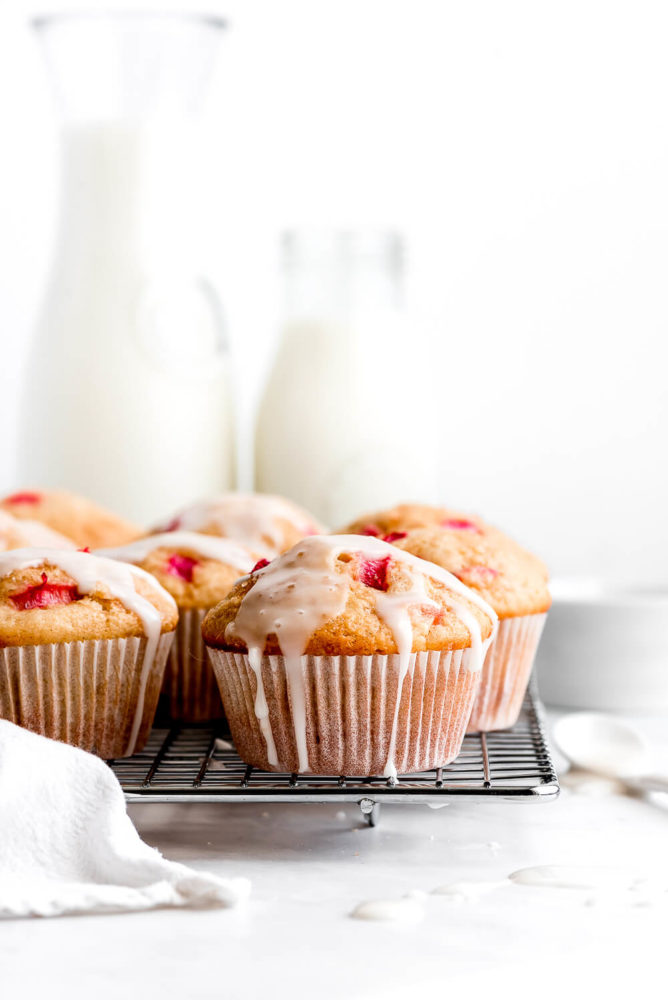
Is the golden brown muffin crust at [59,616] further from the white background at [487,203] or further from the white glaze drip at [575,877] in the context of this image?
the white background at [487,203]

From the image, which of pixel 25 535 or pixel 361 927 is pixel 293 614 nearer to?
pixel 361 927

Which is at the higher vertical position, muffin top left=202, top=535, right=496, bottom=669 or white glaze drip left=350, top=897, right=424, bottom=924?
muffin top left=202, top=535, right=496, bottom=669

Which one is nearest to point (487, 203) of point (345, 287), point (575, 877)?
point (345, 287)

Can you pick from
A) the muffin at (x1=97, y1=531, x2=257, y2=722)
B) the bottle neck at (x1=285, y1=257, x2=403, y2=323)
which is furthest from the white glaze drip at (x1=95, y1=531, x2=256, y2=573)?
the bottle neck at (x1=285, y1=257, x2=403, y2=323)

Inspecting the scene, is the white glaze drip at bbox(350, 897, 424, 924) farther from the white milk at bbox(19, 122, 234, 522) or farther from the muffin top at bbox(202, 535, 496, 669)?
the white milk at bbox(19, 122, 234, 522)

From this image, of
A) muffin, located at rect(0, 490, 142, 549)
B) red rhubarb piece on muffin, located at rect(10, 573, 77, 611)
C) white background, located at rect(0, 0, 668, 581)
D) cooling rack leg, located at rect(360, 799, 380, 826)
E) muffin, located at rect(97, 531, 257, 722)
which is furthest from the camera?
white background, located at rect(0, 0, 668, 581)

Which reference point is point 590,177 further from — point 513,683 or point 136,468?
point 513,683
